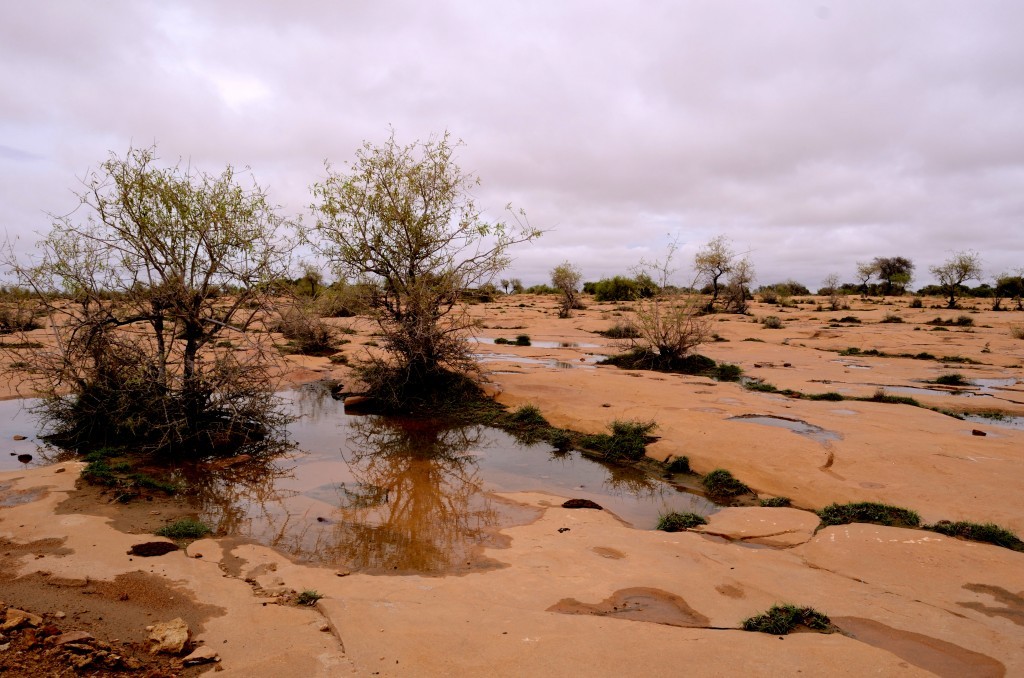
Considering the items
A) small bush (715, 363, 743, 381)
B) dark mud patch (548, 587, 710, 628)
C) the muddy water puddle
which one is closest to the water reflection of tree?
the muddy water puddle

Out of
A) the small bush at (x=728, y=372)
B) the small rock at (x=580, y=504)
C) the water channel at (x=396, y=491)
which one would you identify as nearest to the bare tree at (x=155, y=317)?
the water channel at (x=396, y=491)

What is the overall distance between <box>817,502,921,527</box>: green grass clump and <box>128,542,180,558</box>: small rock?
685cm

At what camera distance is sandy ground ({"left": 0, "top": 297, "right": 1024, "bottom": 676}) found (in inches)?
145

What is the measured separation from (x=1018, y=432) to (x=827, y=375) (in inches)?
232

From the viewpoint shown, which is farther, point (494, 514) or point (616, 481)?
point (616, 481)

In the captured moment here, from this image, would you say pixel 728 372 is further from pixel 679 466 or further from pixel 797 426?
pixel 679 466

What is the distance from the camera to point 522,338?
2327 centimetres

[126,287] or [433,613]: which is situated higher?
[126,287]

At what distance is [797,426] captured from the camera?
970 cm

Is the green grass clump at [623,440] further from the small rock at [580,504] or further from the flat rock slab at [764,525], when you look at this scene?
the flat rock slab at [764,525]

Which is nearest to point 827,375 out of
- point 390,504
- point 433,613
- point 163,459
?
point 390,504

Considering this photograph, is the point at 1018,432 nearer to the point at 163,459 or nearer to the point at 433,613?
the point at 433,613

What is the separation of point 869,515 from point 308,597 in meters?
5.99

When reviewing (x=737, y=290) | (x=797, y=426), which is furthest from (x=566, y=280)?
(x=797, y=426)
